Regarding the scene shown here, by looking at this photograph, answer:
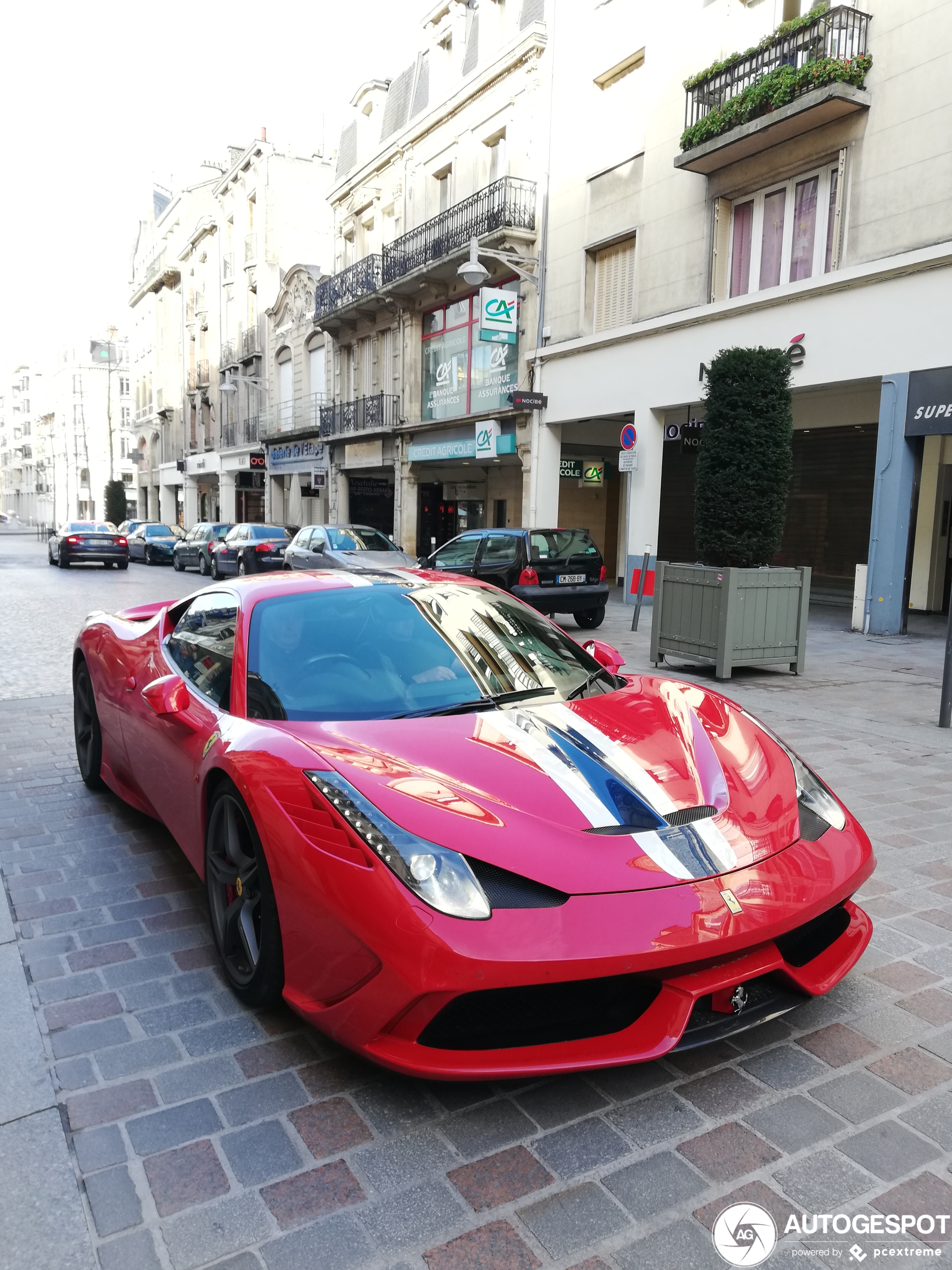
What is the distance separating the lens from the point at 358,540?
59.7 feet

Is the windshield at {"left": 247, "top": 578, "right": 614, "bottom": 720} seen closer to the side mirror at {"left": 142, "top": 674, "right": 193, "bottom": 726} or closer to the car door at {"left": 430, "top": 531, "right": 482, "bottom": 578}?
the side mirror at {"left": 142, "top": 674, "right": 193, "bottom": 726}

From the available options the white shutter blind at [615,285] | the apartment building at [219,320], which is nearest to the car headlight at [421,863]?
the white shutter blind at [615,285]

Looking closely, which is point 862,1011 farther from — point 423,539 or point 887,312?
point 423,539

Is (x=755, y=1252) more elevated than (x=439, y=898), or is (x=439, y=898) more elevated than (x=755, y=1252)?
(x=439, y=898)

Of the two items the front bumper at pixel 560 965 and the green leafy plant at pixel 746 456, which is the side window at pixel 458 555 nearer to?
the green leafy plant at pixel 746 456

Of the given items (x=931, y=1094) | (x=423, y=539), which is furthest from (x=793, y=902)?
(x=423, y=539)

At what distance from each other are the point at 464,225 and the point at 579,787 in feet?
74.0

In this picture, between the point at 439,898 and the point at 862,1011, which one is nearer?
the point at 439,898

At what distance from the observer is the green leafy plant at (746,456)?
8992mm

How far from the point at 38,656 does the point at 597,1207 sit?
9448mm

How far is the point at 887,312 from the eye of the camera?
13.2 meters

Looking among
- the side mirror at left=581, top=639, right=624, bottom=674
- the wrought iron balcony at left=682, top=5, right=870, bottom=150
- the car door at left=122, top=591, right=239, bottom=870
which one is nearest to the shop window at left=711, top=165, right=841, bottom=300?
the wrought iron balcony at left=682, top=5, right=870, bottom=150

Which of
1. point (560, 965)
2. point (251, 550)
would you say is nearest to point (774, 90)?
point (251, 550)

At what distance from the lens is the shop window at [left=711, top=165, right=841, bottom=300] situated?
14273 millimetres
